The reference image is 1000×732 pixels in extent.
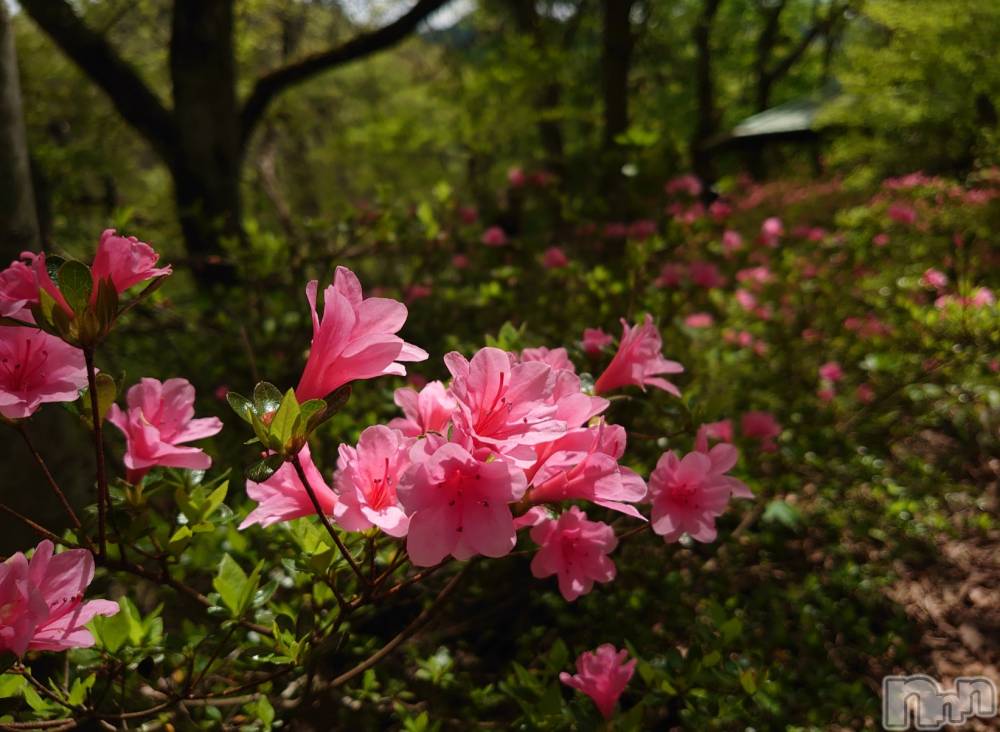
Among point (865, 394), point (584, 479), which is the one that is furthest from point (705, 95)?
point (584, 479)

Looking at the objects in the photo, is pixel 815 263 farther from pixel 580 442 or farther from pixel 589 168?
pixel 580 442

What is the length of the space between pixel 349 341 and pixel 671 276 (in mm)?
2169

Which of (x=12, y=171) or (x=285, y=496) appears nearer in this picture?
(x=285, y=496)

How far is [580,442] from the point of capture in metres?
0.80

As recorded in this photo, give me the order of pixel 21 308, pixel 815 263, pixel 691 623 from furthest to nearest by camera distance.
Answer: pixel 815 263 → pixel 691 623 → pixel 21 308

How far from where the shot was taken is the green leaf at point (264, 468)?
691 millimetres

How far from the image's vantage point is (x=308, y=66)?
438 centimetres

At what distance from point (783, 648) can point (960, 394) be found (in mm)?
1538

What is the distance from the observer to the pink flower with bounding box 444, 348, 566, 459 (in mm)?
711

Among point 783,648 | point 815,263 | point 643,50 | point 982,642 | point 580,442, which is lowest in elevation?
point 982,642

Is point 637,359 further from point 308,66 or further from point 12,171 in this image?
point 308,66

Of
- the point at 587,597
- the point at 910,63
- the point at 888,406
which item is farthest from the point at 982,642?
the point at 910,63

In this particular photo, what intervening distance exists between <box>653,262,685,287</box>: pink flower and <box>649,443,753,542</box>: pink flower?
174 centimetres

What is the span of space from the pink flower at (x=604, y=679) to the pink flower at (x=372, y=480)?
61 cm
